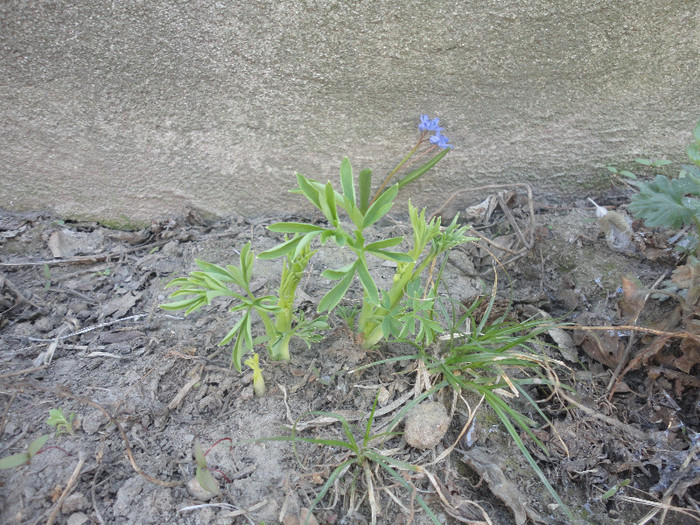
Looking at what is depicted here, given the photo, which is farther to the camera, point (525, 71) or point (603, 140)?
point (603, 140)

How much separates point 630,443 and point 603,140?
3.95ft

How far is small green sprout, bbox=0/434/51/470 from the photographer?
3.51ft

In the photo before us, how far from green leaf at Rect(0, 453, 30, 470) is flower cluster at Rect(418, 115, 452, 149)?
4.87ft

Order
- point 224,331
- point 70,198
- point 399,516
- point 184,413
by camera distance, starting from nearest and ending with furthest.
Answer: point 399,516, point 184,413, point 224,331, point 70,198

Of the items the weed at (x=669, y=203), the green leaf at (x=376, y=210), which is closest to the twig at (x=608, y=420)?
the weed at (x=669, y=203)

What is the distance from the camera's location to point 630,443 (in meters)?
1.38

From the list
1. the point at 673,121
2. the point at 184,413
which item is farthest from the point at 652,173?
the point at 184,413

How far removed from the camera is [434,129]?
1754 millimetres

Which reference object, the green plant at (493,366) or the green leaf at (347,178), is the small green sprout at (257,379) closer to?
the green plant at (493,366)

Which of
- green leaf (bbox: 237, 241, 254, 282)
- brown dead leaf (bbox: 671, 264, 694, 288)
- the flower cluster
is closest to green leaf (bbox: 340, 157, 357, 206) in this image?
green leaf (bbox: 237, 241, 254, 282)

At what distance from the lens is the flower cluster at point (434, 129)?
172 centimetres

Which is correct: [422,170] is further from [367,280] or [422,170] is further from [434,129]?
[367,280]

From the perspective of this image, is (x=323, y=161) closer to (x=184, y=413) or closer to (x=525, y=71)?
(x=525, y=71)

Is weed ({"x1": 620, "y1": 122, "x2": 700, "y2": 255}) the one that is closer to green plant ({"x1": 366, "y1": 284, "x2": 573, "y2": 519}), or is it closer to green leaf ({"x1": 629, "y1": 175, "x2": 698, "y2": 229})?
green leaf ({"x1": 629, "y1": 175, "x2": 698, "y2": 229})
